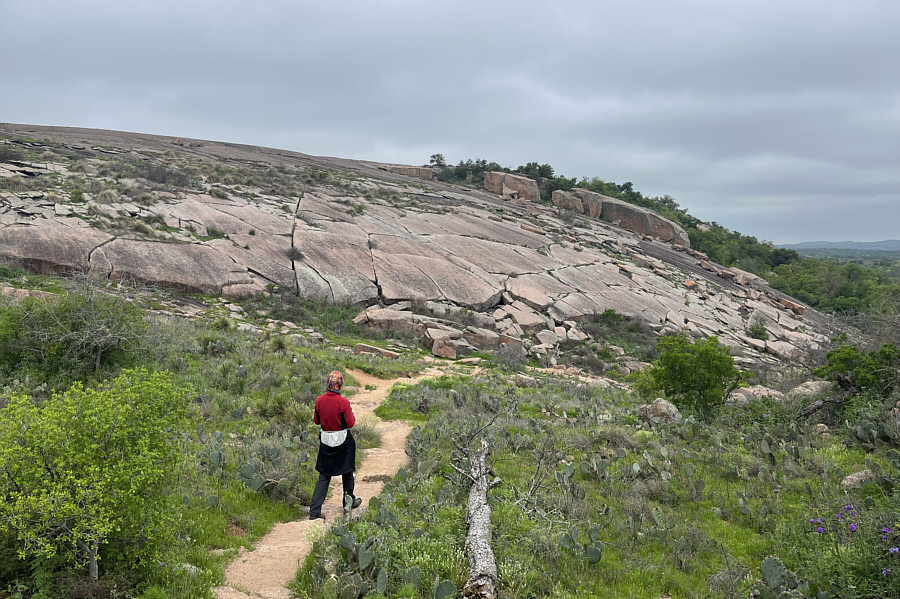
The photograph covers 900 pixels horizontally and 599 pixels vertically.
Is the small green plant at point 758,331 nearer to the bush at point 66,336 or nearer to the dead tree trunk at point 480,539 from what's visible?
the dead tree trunk at point 480,539

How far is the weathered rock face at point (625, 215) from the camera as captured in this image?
5638 cm

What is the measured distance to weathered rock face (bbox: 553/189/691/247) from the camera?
56375 millimetres

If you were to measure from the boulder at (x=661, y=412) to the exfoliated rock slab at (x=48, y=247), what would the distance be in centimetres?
Result: 2085

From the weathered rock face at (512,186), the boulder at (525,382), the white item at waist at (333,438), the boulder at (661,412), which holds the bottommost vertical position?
the boulder at (525,382)

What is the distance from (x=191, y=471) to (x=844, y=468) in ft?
32.7

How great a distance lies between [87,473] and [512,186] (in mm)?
60008

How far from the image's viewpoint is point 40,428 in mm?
3486

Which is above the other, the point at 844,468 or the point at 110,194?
the point at 110,194

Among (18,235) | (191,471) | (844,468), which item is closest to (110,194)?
(18,235)

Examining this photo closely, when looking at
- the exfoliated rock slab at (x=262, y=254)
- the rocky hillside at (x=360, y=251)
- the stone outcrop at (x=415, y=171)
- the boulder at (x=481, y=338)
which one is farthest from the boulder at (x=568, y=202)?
the exfoliated rock slab at (x=262, y=254)

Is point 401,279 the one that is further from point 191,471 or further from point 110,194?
point 191,471

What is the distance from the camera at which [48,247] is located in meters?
18.9

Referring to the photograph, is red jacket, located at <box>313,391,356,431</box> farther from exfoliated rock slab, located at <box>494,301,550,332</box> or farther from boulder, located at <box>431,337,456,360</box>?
exfoliated rock slab, located at <box>494,301,550,332</box>

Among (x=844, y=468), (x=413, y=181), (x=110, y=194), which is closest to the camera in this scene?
(x=844, y=468)
